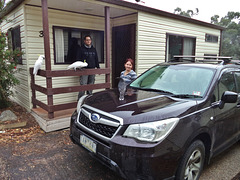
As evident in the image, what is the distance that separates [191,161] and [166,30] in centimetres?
567

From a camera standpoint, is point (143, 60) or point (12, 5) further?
point (143, 60)

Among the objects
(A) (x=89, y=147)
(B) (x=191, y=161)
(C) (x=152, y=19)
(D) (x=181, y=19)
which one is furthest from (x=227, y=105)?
(D) (x=181, y=19)

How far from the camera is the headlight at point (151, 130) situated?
6.63 ft

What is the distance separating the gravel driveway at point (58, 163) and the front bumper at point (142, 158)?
0.78 m

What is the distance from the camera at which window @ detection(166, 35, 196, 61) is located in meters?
7.74

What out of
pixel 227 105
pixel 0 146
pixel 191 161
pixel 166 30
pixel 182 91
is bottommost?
pixel 0 146

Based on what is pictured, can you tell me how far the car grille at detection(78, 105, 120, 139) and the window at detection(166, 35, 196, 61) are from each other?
5.75m

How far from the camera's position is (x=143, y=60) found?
6.61m

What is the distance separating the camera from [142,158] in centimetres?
195

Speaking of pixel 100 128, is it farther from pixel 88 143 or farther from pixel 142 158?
pixel 142 158

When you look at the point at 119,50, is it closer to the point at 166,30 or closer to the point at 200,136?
the point at 166,30

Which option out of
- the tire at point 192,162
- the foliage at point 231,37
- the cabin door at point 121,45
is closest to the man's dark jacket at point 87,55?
the cabin door at point 121,45

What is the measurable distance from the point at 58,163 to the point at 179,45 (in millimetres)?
6784

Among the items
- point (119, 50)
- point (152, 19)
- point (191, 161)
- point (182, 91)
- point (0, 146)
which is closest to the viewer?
point (191, 161)
